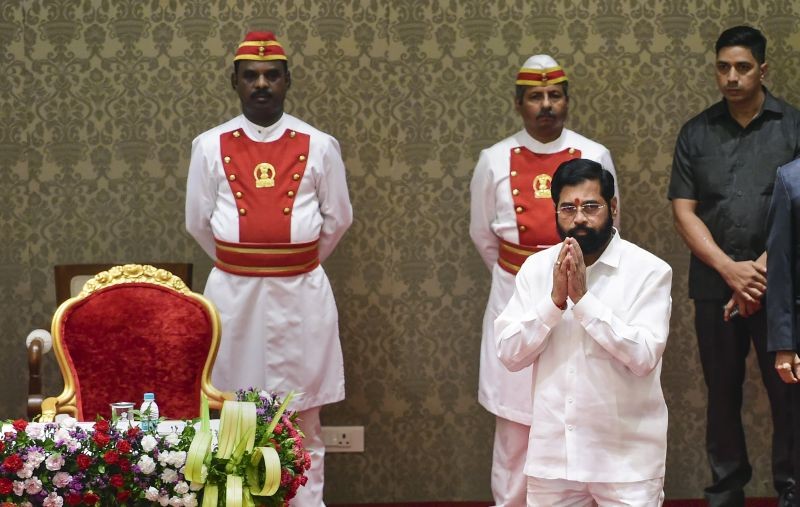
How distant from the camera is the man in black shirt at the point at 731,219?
4961 mm

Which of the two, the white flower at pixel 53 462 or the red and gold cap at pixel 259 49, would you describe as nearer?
the white flower at pixel 53 462

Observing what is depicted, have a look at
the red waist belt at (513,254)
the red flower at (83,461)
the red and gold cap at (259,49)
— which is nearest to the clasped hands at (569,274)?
the red flower at (83,461)

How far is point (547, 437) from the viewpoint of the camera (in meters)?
3.54

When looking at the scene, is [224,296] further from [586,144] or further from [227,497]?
[227,497]

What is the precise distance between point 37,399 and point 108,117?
1586 millimetres

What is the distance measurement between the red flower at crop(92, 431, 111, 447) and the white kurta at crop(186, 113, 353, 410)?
6.19ft

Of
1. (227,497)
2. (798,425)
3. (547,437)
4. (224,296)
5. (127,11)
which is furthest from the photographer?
(127,11)

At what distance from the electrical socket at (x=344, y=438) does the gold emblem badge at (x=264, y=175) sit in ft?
4.53

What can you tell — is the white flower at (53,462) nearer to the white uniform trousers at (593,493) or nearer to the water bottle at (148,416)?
the water bottle at (148,416)

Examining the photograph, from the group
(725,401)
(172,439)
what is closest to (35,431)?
(172,439)

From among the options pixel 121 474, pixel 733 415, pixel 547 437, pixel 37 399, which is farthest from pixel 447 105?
pixel 121 474

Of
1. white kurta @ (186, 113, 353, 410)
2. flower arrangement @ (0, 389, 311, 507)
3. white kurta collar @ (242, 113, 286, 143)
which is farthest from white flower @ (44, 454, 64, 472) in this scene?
white kurta collar @ (242, 113, 286, 143)

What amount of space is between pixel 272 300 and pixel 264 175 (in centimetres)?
50

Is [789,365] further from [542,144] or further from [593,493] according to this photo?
[542,144]
